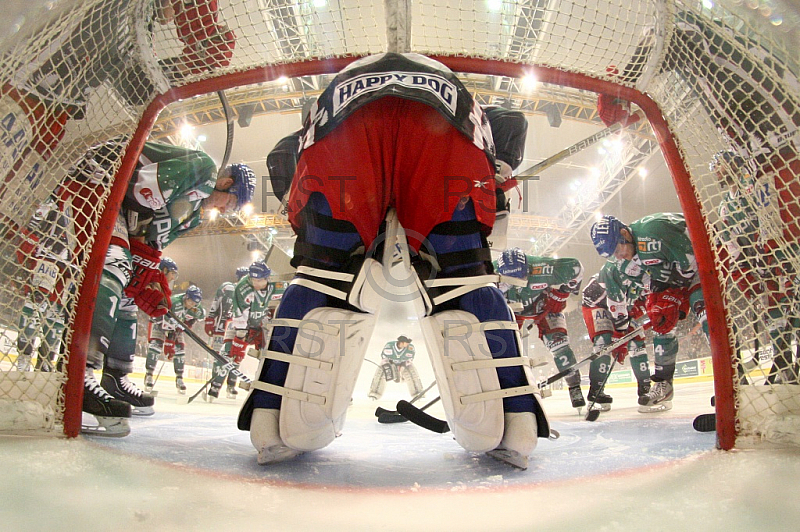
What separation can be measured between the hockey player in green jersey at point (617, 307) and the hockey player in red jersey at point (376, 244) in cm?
209

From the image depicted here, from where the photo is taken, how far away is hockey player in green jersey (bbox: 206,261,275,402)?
4.36 m

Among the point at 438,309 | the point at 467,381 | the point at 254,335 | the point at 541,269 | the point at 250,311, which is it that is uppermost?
the point at 541,269

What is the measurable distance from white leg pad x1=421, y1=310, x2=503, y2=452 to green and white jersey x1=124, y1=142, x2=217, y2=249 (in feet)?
3.27

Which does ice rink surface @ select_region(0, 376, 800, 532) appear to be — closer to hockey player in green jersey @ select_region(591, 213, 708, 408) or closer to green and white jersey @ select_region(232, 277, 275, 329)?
hockey player in green jersey @ select_region(591, 213, 708, 408)

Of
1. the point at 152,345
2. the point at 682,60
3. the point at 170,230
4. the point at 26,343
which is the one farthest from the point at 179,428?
the point at 152,345

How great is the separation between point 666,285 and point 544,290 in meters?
0.90

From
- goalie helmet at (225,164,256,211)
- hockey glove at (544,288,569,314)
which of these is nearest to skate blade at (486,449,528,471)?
goalie helmet at (225,164,256,211)

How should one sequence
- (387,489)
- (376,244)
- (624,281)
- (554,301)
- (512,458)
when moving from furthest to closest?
(554,301) → (624,281) → (376,244) → (512,458) → (387,489)

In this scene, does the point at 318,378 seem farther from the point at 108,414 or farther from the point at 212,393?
the point at 212,393

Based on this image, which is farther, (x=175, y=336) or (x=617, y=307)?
(x=175, y=336)

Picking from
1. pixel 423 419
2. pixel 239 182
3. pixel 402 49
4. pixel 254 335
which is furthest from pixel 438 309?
pixel 254 335

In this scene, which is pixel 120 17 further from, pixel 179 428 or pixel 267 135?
pixel 267 135

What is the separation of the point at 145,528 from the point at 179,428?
946 mm

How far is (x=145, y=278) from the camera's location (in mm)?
1513
